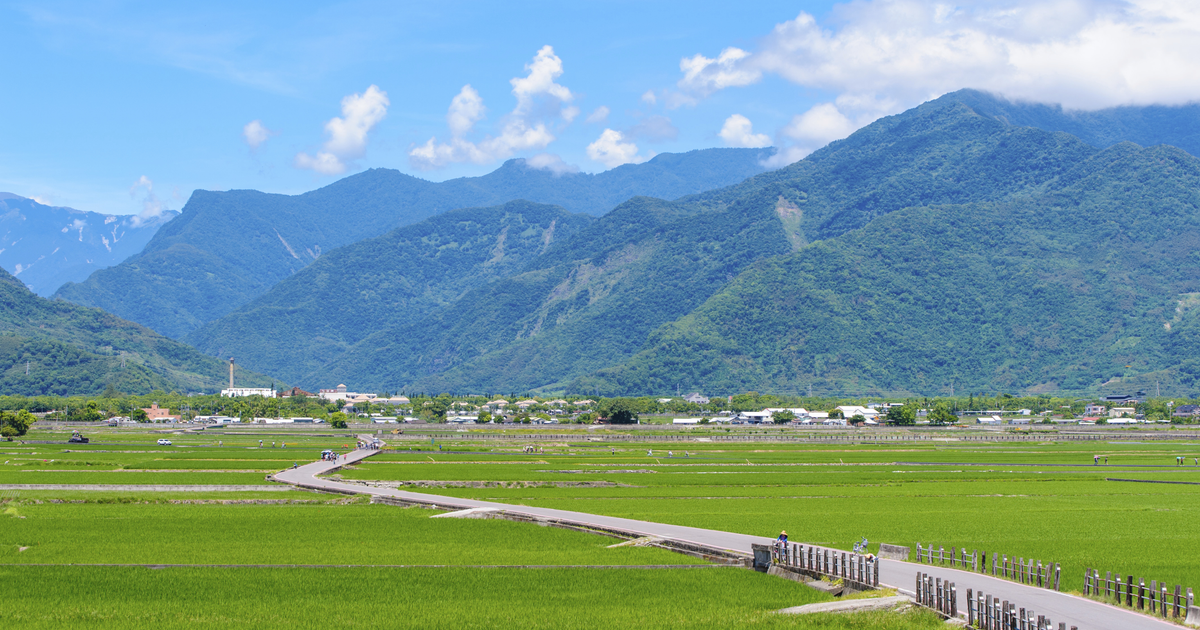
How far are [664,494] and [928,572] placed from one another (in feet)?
103

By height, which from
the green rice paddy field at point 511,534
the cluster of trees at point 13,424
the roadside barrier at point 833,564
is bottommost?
the green rice paddy field at point 511,534

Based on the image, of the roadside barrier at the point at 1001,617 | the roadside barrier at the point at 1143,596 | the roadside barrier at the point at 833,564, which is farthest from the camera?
the roadside barrier at the point at 833,564

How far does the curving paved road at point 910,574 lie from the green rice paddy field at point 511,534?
1.97m

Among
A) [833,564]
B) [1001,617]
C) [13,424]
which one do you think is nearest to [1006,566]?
[833,564]

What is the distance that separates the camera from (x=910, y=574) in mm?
34062

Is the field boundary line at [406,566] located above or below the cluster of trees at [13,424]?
below

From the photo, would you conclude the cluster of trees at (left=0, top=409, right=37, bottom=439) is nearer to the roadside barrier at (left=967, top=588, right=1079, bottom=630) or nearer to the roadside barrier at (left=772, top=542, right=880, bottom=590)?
the roadside barrier at (left=772, top=542, right=880, bottom=590)

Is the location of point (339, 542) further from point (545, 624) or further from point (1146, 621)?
point (1146, 621)

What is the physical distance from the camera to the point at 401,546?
42.3 m

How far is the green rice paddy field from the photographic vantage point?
3052cm

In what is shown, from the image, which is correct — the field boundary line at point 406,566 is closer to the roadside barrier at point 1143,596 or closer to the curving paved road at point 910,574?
the curving paved road at point 910,574

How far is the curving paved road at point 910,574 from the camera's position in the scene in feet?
88.6

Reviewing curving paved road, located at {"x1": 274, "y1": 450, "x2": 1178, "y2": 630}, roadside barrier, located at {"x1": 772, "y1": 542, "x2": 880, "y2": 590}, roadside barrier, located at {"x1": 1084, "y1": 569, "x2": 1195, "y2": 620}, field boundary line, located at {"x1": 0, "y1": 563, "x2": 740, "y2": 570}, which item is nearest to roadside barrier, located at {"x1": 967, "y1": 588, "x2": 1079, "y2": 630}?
curving paved road, located at {"x1": 274, "y1": 450, "x2": 1178, "y2": 630}

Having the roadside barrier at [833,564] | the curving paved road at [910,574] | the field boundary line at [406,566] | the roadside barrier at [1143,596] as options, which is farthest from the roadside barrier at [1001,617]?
the field boundary line at [406,566]
